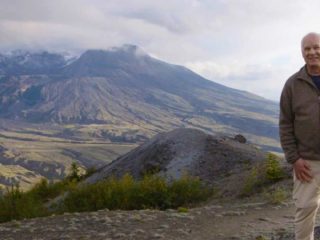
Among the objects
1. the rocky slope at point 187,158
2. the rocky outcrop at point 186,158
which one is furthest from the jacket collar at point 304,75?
the rocky outcrop at point 186,158

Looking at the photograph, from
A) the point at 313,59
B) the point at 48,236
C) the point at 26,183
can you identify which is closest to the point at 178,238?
the point at 48,236

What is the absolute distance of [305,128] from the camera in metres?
5.68

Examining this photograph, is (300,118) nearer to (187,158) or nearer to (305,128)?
(305,128)

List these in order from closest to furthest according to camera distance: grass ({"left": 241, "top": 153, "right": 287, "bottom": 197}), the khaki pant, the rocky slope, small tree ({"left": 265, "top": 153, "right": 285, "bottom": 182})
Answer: the khaki pant < grass ({"left": 241, "top": 153, "right": 287, "bottom": 197}) < small tree ({"left": 265, "top": 153, "right": 285, "bottom": 182}) < the rocky slope

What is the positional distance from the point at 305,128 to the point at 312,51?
867mm

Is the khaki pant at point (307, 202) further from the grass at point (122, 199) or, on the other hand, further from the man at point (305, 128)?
the grass at point (122, 199)

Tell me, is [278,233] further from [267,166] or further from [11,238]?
[267,166]

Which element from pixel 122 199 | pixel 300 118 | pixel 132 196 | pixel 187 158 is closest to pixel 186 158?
pixel 187 158

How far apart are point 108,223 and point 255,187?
670cm

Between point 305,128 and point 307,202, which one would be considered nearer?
point 305,128

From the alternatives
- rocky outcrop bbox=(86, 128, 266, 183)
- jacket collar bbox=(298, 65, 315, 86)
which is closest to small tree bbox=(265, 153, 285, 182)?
rocky outcrop bbox=(86, 128, 266, 183)

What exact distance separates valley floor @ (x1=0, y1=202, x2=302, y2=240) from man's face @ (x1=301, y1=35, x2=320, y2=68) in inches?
166

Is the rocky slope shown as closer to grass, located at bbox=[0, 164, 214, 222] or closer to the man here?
grass, located at bbox=[0, 164, 214, 222]

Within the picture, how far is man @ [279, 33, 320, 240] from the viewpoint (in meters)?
5.64
